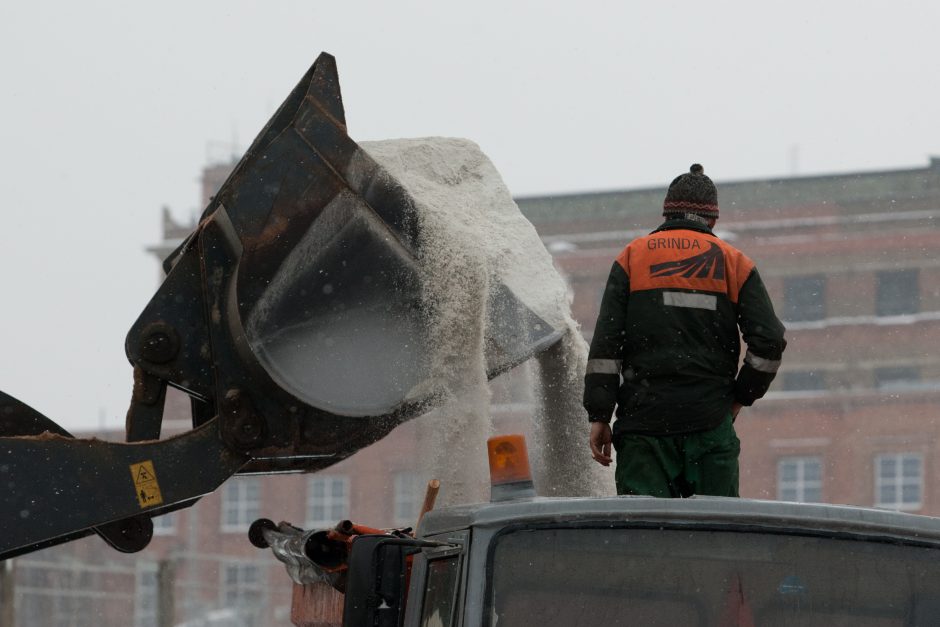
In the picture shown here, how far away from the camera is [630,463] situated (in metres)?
4.12

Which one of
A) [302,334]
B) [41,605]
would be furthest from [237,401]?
[41,605]

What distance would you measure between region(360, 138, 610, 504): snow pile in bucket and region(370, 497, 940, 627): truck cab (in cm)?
161

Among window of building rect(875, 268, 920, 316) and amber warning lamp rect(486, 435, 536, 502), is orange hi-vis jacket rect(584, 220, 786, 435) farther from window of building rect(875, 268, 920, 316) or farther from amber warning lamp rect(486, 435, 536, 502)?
window of building rect(875, 268, 920, 316)

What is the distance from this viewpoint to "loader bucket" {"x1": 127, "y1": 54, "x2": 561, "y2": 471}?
4.27m

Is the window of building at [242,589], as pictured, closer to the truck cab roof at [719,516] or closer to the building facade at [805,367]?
the building facade at [805,367]

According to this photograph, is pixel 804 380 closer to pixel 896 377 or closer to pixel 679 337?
pixel 896 377

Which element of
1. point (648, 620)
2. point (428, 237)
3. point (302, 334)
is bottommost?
point (648, 620)

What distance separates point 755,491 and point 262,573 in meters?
13.6

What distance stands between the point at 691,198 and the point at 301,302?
3.96 feet

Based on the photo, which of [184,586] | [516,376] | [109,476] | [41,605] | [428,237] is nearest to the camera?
[109,476]

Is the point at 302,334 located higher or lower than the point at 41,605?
higher

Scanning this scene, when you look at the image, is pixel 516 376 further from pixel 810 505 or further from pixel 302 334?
pixel 810 505

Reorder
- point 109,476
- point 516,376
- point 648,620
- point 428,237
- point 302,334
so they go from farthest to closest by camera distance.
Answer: point 516,376 < point 428,237 < point 302,334 < point 109,476 < point 648,620

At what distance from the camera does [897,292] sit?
39094mm
